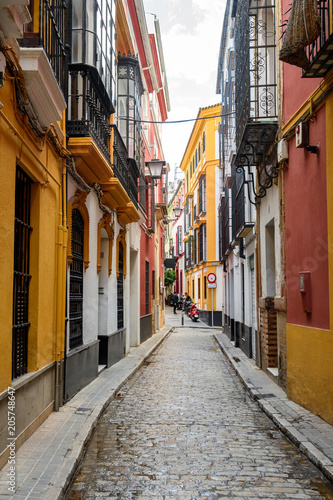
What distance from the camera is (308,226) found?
7.18 meters

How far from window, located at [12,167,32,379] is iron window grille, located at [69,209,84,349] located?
218 cm

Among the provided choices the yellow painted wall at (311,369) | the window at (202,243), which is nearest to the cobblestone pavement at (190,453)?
the yellow painted wall at (311,369)

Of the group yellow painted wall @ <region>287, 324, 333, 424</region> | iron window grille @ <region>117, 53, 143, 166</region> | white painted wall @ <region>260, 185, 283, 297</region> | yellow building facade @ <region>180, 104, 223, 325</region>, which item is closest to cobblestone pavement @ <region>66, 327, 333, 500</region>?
yellow painted wall @ <region>287, 324, 333, 424</region>

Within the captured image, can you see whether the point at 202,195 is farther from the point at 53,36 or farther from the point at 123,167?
the point at 53,36

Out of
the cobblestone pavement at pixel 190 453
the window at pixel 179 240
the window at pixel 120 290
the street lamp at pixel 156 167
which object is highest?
the window at pixel 179 240

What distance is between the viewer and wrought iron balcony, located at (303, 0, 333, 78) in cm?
556

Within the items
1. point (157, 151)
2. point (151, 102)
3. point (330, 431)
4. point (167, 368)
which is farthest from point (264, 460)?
point (157, 151)

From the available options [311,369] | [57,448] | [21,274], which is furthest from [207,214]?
[57,448]

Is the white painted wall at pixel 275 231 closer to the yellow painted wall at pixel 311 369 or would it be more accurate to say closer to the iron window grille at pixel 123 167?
the yellow painted wall at pixel 311 369

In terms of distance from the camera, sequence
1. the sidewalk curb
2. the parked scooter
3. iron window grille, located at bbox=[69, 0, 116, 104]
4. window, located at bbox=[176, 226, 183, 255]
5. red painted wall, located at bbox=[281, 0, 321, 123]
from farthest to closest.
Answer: window, located at bbox=[176, 226, 183, 255], the parked scooter, iron window grille, located at bbox=[69, 0, 116, 104], red painted wall, located at bbox=[281, 0, 321, 123], the sidewalk curb

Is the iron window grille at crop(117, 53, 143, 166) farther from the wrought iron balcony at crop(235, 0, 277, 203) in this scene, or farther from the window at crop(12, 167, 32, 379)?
the window at crop(12, 167, 32, 379)

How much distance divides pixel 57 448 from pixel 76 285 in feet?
12.4

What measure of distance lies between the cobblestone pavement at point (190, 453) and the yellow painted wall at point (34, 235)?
1267 mm

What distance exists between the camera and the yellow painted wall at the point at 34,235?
15.9 feet
